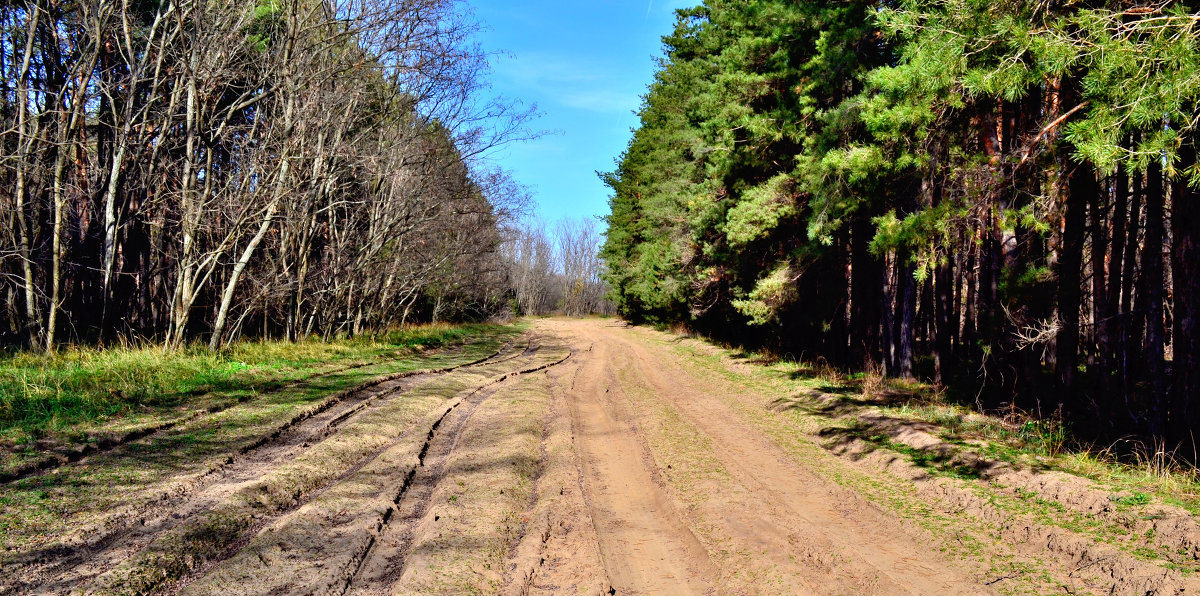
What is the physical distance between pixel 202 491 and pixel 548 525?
2.59 m

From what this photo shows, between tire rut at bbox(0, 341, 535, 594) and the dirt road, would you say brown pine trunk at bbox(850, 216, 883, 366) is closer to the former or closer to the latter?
the dirt road

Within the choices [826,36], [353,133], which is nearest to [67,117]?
[353,133]

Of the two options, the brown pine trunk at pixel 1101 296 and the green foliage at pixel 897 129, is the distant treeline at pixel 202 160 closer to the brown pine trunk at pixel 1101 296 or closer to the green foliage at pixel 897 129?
the green foliage at pixel 897 129

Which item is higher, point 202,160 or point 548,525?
point 202,160

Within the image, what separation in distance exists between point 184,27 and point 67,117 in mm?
2864

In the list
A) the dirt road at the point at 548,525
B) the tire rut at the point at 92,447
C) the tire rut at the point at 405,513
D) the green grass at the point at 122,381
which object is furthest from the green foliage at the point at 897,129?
the green grass at the point at 122,381

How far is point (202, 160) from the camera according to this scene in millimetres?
14414

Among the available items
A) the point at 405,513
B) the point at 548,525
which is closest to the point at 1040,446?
the point at 548,525

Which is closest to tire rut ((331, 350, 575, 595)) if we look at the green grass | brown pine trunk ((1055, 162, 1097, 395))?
the green grass

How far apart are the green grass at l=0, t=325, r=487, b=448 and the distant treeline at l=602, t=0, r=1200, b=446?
8.87 m

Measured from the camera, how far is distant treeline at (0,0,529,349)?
1023cm

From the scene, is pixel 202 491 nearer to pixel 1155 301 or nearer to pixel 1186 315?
pixel 1186 315

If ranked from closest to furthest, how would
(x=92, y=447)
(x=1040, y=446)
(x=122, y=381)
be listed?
(x=92, y=447) < (x=1040, y=446) < (x=122, y=381)

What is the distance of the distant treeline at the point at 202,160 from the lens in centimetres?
1023
